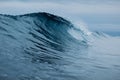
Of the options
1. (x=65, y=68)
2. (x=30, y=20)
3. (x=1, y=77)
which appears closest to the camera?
(x=1, y=77)

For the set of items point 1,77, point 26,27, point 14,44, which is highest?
point 26,27

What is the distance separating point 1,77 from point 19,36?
8389 millimetres

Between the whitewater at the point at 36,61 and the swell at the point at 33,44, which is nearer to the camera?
the whitewater at the point at 36,61

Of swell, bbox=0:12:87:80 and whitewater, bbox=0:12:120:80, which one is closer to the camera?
whitewater, bbox=0:12:120:80

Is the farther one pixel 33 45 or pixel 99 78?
pixel 33 45

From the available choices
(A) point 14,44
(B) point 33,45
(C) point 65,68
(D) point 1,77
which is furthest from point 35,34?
(D) point 1,77

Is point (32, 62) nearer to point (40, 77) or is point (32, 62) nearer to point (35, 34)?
point (40, 77)

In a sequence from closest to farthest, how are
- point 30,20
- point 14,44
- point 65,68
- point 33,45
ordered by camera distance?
point 65,68, point 14,44, point 33,45, point 30,20

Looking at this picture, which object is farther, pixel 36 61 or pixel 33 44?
pixel 33 44

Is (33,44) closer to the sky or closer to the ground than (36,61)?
closer to the sky

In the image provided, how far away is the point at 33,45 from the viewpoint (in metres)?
15.1

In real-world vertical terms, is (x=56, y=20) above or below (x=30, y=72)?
above

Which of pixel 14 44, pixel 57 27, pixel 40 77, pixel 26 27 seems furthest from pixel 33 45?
pixel 57 27

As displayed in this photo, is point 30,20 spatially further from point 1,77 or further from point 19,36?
point 1,77
